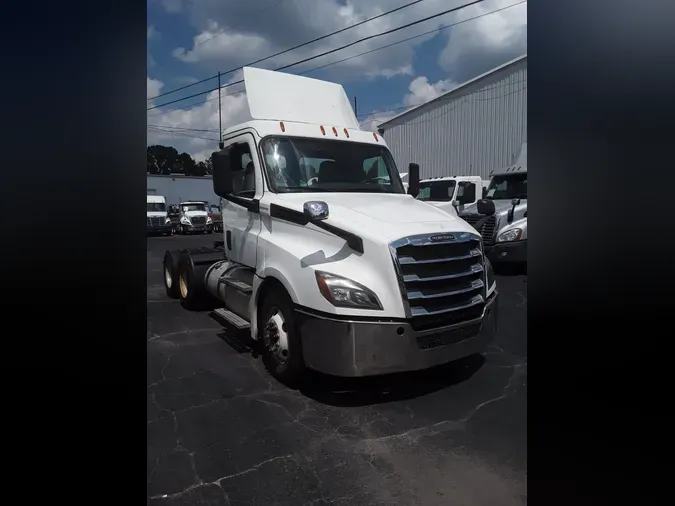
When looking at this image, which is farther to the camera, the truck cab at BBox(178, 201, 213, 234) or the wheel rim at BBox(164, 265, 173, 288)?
the truck cab at BBox(178, 201, 213, 234)

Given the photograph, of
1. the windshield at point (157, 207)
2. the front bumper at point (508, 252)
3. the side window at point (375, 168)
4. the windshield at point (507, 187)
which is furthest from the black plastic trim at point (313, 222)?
the windshield at point (157, 207)

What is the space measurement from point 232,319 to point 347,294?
6.87 feet

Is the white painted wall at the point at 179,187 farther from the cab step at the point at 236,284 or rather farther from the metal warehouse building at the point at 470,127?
the cab step at the point at 236,284

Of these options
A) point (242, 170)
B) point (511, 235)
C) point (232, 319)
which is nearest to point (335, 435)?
point (232, 319)

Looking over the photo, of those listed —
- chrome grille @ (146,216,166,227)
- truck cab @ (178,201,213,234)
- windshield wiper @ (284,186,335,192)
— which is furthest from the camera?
truck cab @ (178,201,213,234)

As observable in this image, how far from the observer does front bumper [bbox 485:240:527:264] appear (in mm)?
9156

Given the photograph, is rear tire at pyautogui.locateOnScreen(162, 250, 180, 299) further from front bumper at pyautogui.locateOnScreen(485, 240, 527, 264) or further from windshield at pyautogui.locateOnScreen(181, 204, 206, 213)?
windshield at pyautogui.locateOnScreen(181, 204, 206, 213)

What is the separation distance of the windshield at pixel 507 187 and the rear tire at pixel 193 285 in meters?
7.90

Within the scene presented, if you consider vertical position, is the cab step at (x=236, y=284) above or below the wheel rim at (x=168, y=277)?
above

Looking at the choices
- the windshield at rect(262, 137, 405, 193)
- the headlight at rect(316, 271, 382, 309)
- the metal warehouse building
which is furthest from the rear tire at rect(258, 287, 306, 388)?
the metal warehouse building

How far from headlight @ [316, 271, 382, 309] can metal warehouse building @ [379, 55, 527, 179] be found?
1674 centimetres

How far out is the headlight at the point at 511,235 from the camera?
923 centimetres
